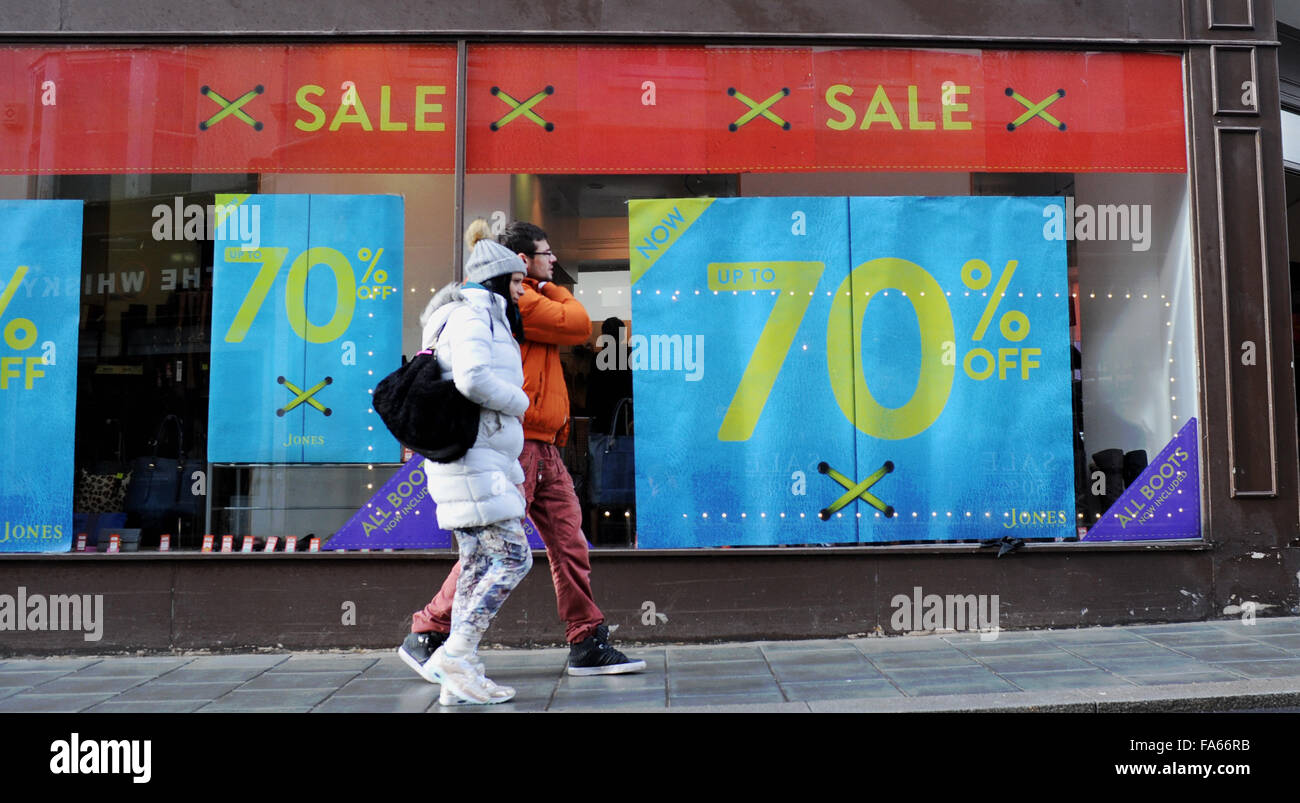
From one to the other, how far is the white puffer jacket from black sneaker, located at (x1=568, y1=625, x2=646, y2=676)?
100 cm

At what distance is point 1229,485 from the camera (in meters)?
6.08

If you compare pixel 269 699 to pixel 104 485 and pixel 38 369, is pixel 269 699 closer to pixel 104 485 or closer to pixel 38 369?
pixel 104 485

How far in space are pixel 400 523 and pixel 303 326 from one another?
1.27 m

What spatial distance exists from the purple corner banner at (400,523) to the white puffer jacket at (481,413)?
64.1 inches

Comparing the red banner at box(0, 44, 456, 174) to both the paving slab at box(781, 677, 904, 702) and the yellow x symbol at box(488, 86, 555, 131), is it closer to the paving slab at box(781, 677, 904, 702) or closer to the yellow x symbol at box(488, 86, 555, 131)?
the yellow x symbol at box(488, 86, 555, 131)

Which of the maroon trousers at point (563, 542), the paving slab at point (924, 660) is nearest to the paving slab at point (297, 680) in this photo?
the maroon trousers at point (563, 542)

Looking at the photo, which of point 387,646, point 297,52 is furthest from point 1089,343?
point 297,52

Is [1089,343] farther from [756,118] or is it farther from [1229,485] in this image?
[756,118]

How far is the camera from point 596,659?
498cm

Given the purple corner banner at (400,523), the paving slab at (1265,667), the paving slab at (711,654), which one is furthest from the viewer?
the purple corner banner at (400,523)

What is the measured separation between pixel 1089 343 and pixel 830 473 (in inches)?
70.4

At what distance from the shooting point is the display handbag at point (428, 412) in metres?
4.07

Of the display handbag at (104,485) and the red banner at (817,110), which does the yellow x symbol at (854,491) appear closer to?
the red banner at (817,110)

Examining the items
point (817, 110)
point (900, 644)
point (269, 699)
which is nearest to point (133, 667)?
point (269, 699)
